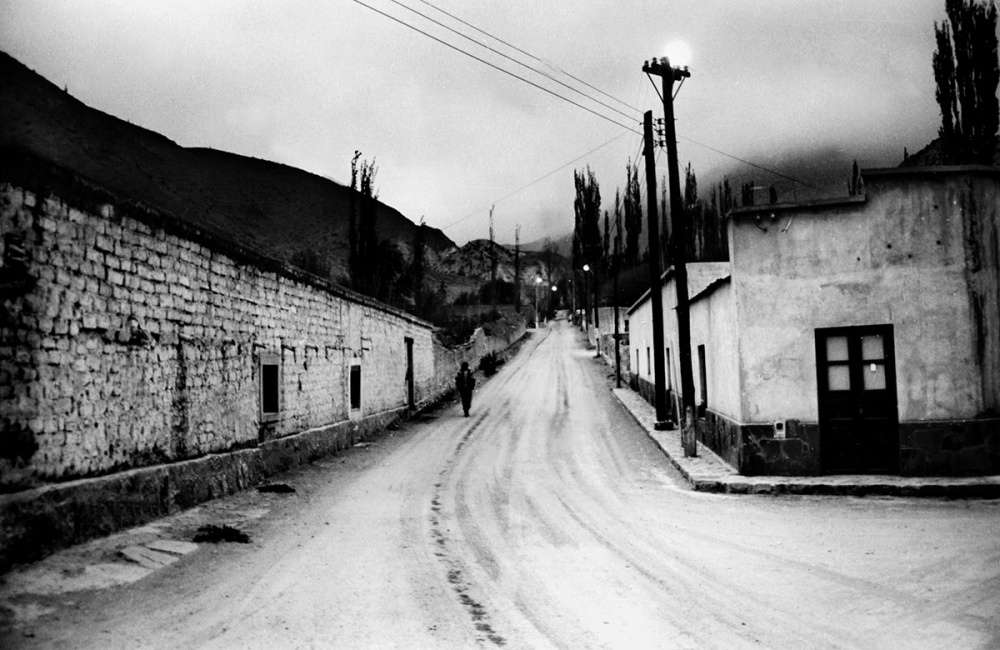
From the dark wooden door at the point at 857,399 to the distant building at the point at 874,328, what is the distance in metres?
0.02

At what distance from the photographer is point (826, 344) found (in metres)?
10.4

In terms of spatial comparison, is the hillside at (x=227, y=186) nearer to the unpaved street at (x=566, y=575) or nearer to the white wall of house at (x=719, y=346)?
the unpaved street at (x=566, y=575)

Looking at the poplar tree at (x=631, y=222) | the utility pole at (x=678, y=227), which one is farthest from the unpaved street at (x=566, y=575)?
the poplar tree at (x=631, y=222)

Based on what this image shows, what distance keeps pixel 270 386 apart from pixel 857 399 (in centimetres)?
985

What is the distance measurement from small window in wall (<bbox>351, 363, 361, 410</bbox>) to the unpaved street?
229 inches

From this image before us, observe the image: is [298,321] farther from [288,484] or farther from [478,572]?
[478,572]

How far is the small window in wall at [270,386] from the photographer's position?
11.2 m

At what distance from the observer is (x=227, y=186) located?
80.2 meters

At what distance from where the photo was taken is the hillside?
3116 cm

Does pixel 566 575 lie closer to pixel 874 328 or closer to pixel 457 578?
pixel 457 578

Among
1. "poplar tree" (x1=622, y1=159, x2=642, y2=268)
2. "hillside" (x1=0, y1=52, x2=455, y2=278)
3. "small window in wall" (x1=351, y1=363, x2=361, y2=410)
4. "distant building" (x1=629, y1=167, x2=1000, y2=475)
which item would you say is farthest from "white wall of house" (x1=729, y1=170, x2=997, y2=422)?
"poplar tree" (x1=622, y1=159, x2=642, y2=268)

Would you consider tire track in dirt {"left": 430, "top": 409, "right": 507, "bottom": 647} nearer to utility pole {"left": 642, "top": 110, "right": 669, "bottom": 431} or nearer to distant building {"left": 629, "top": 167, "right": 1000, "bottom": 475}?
distant building {"left": 629, "top": 167, "right": 1000, "bottom": 475}

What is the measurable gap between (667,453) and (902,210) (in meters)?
6.11

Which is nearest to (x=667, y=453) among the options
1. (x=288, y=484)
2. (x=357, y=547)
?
(x=288, y=484)
